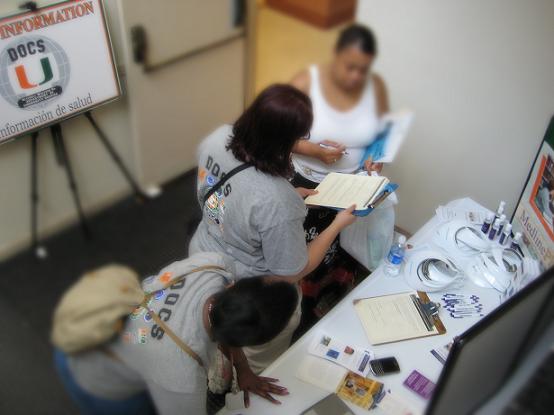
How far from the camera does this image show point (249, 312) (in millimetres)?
838

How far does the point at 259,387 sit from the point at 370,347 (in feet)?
0.93

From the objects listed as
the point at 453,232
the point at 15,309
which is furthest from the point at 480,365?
the point at 15,309

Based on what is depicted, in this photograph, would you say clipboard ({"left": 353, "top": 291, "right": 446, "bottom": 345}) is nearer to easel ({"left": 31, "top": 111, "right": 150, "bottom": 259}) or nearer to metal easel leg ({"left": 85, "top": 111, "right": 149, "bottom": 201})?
easel ({"left": 31, "top": 111, "right": 150, "bottom": 259})

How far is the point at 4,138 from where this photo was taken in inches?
49.2

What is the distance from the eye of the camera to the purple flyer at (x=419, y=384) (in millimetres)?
1080

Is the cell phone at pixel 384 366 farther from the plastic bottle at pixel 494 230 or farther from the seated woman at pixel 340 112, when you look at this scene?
the plastic bottle at pixel 494 230

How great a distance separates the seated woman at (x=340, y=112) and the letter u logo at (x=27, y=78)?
2.03 feet

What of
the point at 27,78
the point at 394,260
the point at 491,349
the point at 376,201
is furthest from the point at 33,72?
the point at 491,349

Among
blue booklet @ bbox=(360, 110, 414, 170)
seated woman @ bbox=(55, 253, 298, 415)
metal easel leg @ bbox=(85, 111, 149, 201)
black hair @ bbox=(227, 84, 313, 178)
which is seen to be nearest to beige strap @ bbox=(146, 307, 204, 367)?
seated woman @ bbox=(55, 253, 298, 415)

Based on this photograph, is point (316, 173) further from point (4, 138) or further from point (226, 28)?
point (226, 28)

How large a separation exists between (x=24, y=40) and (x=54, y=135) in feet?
1.55

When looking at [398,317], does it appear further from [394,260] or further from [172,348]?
[172,348]

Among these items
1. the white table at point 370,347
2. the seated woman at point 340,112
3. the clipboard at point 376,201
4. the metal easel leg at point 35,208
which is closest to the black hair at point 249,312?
the white table at point 370,347

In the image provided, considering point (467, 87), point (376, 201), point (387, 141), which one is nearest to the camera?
point (376, 201)
